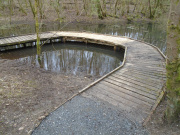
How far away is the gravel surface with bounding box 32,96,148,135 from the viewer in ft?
12.2

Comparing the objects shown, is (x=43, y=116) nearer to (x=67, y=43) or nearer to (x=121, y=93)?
(x=121, y=93)

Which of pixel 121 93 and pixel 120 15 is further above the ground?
pixel 120 15

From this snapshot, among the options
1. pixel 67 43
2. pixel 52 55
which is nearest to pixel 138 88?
pixel 52 55

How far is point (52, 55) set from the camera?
1112 cm

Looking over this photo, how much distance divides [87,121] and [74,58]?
7116 millimetres

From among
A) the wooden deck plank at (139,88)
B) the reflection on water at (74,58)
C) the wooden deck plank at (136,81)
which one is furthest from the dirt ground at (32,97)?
the reflection on water at (74,58)

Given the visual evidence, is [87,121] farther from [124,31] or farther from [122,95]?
[124,31]

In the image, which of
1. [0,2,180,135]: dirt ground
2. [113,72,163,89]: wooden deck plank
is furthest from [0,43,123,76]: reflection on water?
[113,72,163,89]: wooden deck plank

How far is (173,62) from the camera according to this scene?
10.8ft

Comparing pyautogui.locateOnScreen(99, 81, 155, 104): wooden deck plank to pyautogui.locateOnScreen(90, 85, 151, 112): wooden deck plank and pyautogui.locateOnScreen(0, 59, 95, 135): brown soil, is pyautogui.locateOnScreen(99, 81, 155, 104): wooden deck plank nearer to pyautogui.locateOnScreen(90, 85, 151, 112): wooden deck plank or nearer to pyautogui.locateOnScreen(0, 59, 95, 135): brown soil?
pyautogui.locateOnScreen(90, 85, 151, 112): wooden deck plank

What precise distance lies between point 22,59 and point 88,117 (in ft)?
26.4

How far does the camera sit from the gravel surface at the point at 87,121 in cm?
371

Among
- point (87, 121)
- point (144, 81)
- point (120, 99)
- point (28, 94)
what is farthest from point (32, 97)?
point (144, 81)

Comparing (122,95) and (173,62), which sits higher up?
(173,62)
